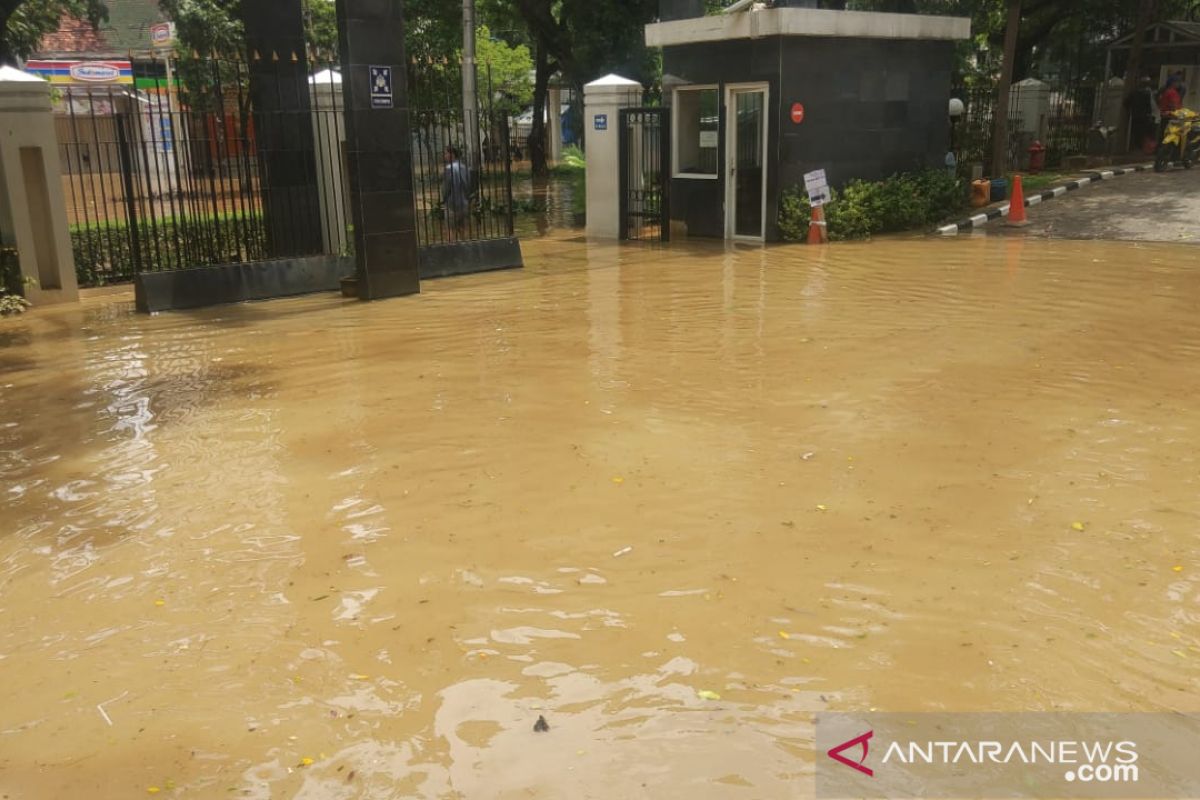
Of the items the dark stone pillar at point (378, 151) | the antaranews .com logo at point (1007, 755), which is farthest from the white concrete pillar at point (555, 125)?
the antaranews .com logo at point (1007, 755)

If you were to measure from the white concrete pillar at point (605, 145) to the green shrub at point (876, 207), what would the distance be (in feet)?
9.64

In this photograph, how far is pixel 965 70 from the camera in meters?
29.6

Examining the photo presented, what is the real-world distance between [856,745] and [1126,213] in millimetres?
15603

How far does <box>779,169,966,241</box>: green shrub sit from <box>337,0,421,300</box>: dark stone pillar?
255 inches

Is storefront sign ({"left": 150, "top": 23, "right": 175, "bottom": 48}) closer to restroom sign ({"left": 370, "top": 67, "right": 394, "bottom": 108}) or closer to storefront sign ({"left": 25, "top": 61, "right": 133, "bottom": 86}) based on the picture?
storefront sign ({"left": 25, "top": 61, "right": 133, "bottom": 86})

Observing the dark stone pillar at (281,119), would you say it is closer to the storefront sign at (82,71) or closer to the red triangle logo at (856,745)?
the red triangle logo at (856,745)

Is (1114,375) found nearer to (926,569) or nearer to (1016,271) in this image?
(926,569)

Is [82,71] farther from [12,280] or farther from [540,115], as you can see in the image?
[12,280]

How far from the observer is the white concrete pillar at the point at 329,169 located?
46.3 ft

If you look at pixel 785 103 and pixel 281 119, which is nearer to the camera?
pixel 281 119

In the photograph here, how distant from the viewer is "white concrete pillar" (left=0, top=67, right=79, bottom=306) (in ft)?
38.8

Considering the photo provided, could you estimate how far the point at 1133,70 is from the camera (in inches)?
897

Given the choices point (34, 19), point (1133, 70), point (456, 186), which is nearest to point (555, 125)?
point (34, 19)

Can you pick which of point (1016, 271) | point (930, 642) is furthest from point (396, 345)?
point (1016, 271)
